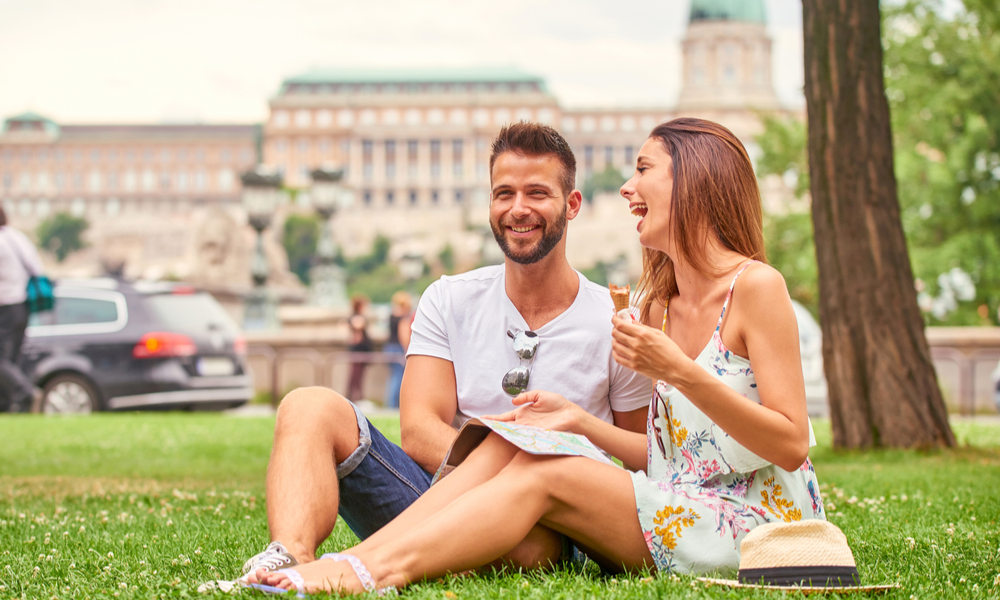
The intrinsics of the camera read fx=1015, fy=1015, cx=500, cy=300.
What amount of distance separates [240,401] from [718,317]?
940 centimetres

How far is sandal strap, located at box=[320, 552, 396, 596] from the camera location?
2.28 m

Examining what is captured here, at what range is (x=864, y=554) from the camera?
3.10 meters

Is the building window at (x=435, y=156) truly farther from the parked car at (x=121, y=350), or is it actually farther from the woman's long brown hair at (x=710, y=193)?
the woman's long brown hair at (x=710, y=193)

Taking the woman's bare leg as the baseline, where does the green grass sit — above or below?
below

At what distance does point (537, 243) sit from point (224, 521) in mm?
1924

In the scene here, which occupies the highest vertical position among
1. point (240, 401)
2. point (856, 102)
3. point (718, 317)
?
point (856, 102)

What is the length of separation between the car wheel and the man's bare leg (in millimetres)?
8803

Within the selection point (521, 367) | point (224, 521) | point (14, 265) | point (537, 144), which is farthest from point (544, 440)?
point (14, 265)

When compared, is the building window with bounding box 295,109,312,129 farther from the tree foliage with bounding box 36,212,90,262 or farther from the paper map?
the paper map

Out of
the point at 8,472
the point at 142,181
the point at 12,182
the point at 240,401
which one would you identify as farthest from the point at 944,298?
the point at 12,182

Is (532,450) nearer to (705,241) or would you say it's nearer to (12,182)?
(705,241)

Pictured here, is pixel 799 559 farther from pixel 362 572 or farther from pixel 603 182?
pixel 603 182

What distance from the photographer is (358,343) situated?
13914 millimetres

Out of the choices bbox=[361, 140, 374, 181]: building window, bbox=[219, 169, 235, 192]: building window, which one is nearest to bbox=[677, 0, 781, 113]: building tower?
bbox=[361, 140, 374, 181]: building window
